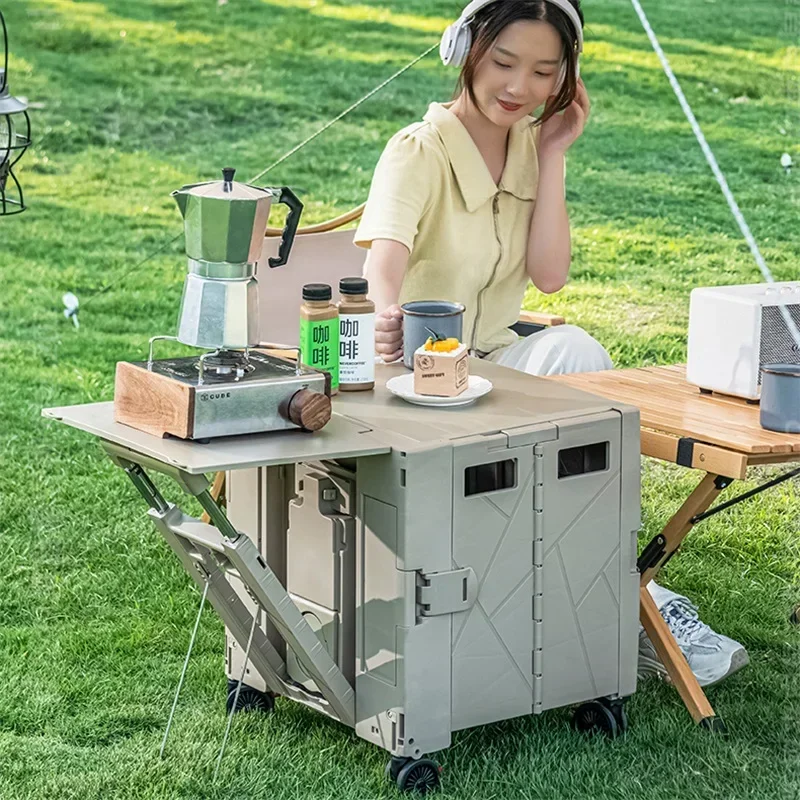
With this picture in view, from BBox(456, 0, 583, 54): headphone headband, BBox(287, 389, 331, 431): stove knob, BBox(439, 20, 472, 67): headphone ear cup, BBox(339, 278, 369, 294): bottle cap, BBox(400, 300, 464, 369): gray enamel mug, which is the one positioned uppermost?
BBox(456, 0, 583, 54): headphone headband

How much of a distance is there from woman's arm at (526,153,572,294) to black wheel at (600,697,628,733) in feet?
3.31

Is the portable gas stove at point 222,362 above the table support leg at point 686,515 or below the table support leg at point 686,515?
above

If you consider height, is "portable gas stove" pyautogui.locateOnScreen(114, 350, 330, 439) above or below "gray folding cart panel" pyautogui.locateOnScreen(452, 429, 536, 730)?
above

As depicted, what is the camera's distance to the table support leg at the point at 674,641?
304cm

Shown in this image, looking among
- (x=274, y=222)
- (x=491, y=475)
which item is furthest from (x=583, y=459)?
(x=274, y=222)

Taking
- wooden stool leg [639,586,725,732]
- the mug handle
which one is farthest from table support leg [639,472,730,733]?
the mug handle

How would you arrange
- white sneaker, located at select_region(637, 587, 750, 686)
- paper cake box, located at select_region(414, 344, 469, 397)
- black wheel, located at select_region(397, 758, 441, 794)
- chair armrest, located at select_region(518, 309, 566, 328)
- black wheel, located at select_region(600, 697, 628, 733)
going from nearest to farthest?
black wheel, located at select_region(397, 758, 441, 794)
paper cake box, located at select_region(414, 344, 469, 397)
black wheel, located at select_region(600, 697, 628, 733)
white sneaker, located at select_region(637, 587, 750, 686)
chair armrest, located at select_region(518, 309, 566, 328)

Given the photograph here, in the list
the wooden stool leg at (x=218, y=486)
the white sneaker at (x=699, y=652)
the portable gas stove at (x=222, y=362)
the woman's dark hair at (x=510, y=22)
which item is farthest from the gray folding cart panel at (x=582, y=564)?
the wooden stool leg at (x=218, y=486)

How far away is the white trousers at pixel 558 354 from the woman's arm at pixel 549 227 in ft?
0.61

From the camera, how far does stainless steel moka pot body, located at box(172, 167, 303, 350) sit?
2494mm

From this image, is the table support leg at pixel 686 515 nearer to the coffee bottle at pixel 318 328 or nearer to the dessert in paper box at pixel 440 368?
the dessert in paper box at pixel 440 368

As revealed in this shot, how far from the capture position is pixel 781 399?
2.82 metres

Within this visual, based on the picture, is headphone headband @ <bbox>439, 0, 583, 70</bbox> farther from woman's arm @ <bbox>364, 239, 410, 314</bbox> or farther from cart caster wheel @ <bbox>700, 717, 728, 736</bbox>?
cart caster wheel @ <bbox>700, 717, 728, 736</bbox>

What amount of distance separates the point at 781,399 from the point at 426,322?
2.22 ft
